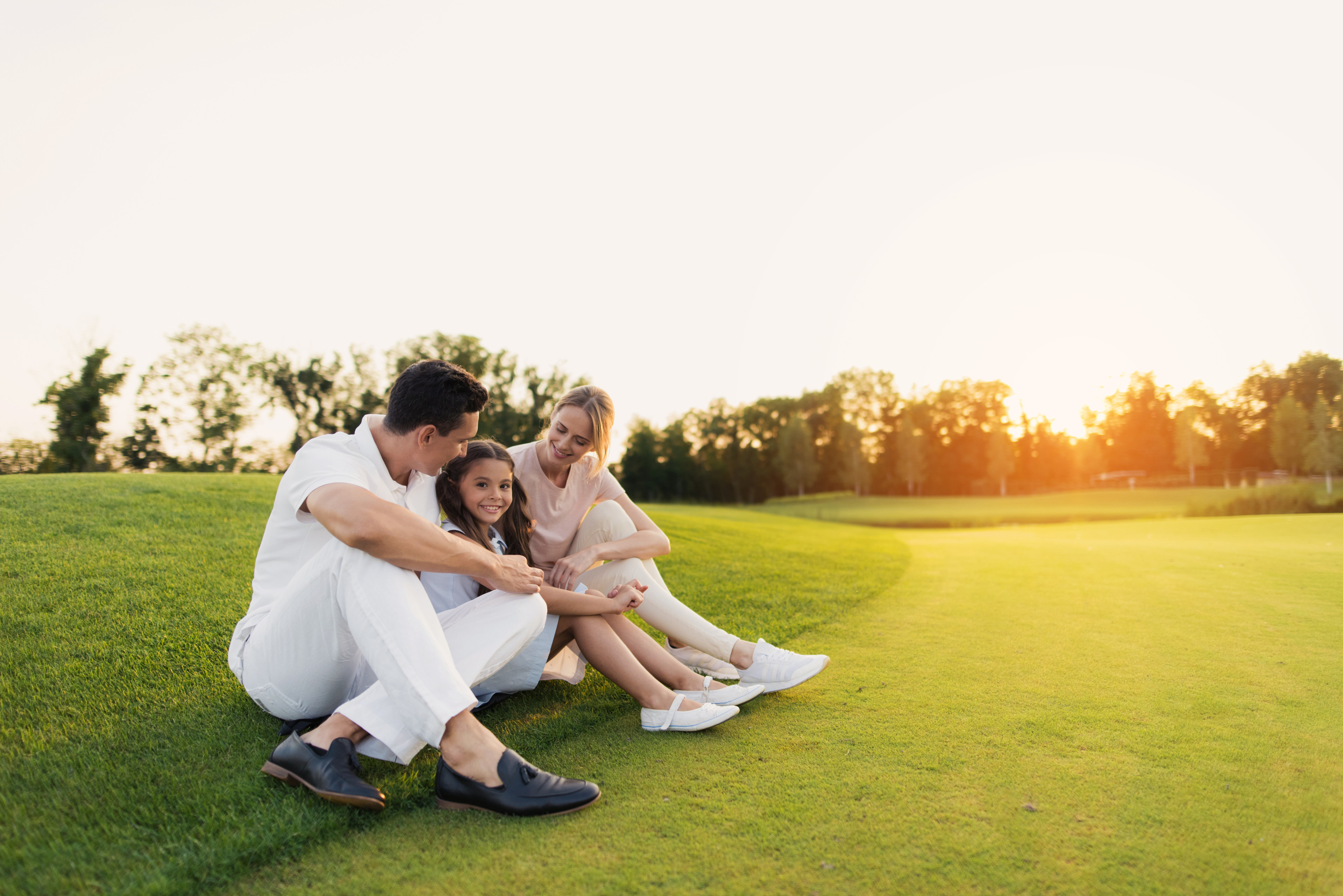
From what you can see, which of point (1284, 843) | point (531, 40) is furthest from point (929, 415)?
point (1284, 843)

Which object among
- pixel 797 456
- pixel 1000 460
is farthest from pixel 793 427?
pixel 1000 460

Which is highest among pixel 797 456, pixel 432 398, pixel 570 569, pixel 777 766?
pixel 797 456

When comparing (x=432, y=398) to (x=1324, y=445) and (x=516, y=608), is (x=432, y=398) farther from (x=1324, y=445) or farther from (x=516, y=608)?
(x=1324, y=445)

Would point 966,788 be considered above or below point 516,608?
below

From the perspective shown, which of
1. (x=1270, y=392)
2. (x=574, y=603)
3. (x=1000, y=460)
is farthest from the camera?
(x=1270, y=392)

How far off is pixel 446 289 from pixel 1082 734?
33402 mm

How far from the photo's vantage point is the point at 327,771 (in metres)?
2.27

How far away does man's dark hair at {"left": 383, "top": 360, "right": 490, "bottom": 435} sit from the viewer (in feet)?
8.71

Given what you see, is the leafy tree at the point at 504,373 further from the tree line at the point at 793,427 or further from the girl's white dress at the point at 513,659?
the girl's white dress at the point at 513,659

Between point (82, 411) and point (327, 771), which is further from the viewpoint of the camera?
point (82, 411)

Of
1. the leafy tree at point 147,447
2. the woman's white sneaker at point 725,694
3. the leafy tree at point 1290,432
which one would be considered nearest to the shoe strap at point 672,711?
the woman's white sneaker at point 725,694

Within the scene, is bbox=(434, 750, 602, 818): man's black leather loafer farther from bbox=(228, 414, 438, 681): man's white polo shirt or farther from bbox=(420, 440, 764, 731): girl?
bbox=(228, 414, 438, 681): man's white polo shirt

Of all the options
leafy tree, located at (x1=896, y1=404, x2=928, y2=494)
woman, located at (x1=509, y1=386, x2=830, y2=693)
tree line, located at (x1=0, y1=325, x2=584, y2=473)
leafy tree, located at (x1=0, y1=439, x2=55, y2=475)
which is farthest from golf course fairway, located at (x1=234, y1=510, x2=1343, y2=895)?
leafy tree, located at (x1=896, y1=404, x2=928, y2=494)

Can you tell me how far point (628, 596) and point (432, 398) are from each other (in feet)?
4.37
